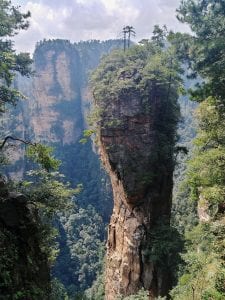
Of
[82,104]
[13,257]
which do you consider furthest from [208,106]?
[82,104]

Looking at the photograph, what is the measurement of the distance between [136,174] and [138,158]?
2.80 feet

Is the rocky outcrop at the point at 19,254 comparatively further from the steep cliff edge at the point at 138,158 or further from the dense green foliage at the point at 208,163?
the steep cliff edge at the point at 138,158

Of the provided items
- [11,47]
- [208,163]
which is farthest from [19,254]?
[11,47]

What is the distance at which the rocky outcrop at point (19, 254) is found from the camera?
23.4ft

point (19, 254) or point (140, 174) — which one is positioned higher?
point (140, 174)

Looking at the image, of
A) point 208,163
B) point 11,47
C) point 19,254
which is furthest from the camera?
point 11,47

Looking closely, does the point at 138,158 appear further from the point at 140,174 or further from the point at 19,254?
the point at 19,254

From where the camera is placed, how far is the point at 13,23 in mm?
17438

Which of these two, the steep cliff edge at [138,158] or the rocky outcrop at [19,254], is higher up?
the steep cliff edge at [138,158]

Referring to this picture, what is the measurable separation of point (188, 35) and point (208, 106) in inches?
254

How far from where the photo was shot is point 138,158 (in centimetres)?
2206

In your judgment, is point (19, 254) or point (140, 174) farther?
point (140, 174)

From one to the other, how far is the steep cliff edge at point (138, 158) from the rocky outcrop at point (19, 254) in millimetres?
12684

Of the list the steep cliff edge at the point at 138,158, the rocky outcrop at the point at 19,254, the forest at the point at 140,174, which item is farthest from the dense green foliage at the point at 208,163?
the rocky outcrop at the point at 19,254
